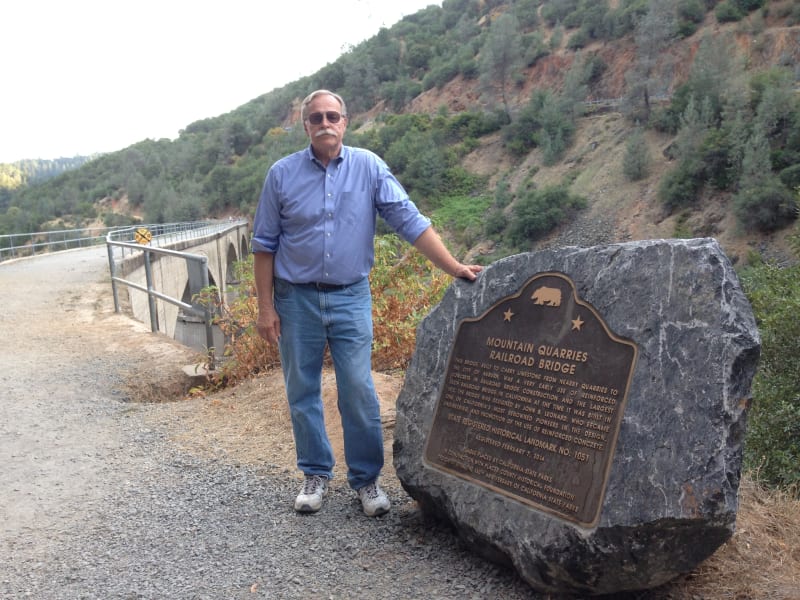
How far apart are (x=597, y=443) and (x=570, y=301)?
573 millimetres

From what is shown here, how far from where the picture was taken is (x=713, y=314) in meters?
2.15

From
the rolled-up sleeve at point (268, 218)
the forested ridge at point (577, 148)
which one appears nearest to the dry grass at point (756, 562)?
the rolled-up sleeve at point (268, 218)

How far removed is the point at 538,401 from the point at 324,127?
1.53 m

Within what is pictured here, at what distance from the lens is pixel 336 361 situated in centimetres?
311

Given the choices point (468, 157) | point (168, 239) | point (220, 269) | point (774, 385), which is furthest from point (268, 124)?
point (774, 385)

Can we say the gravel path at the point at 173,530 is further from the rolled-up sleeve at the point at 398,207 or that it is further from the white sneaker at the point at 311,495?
the rolled-up sleeve at the point at 398,207

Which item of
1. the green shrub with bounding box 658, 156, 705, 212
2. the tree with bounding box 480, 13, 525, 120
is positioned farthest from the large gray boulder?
the tree with bounding box 480, 13, 525, 120

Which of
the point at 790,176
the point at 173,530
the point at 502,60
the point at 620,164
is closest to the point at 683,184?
the point at 790,176

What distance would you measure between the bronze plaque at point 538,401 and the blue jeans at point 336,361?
0.39 metres

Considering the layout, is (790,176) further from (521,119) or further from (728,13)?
(521,119)

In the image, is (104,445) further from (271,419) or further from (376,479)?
(376,479)

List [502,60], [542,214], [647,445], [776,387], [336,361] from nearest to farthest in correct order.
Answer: [647,445] < [336,361] < [776,387] < [542,214] < [502,60]

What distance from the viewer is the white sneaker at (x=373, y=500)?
3.12m

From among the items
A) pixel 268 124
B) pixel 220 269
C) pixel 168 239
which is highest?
pixel 268 124
